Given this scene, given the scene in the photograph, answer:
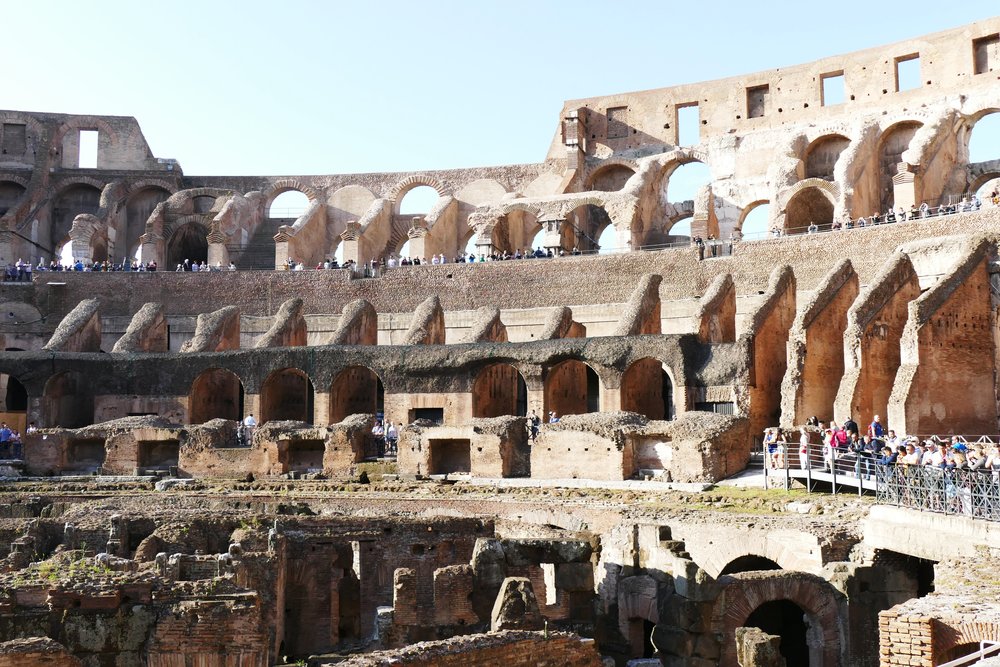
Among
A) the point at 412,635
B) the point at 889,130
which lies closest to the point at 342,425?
the point at 412,635

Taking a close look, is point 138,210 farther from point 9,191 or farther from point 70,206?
point 9,191

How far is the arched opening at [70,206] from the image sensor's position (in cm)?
5162

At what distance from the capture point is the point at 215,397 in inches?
1399

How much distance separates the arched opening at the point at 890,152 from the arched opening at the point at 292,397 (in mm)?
23547

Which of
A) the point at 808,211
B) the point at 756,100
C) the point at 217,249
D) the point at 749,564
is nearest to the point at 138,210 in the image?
the point at 217,249

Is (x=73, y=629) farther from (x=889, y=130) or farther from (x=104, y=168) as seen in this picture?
(x=104, y=168)

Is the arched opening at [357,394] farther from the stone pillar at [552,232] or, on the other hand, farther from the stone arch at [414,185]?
the stone arch at [414,185]

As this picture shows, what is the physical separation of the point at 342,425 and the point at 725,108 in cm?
2666

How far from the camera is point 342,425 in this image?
29250 millimetres

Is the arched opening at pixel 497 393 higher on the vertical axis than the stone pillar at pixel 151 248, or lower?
lower

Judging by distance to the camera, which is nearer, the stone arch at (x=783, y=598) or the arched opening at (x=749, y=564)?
the stone arch at (x=783, y=598)

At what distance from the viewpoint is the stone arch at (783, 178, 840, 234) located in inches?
1623

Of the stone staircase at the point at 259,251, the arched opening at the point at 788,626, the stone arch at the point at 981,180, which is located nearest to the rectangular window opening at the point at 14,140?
the stone staircase at the point at 259,251

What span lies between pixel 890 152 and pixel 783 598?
32.9m
